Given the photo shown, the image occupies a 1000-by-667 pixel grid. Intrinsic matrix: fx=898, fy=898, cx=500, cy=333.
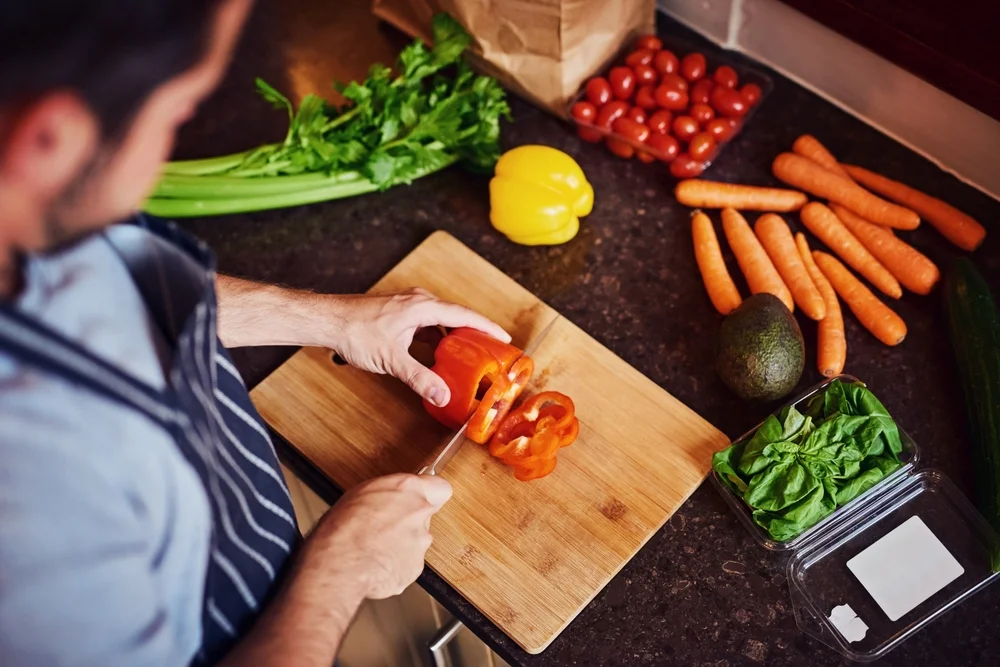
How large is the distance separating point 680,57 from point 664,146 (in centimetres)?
23

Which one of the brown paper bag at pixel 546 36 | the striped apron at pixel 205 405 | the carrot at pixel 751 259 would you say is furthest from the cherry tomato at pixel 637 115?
the striped apron at pixel 205 405

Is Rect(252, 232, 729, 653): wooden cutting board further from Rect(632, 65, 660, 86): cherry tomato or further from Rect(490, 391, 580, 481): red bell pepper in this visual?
Rect(632, 65, 660, 86): cherry tomato

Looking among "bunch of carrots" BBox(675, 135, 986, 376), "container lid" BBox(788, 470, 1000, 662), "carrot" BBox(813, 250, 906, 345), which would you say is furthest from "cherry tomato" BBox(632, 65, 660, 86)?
"container lid" BBox(788, 470, 1000, 662)

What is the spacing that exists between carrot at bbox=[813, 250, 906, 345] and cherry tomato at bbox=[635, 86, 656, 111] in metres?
0.39

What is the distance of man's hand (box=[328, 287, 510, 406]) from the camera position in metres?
1.25

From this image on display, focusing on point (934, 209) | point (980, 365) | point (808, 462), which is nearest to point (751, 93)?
point (934, 209)

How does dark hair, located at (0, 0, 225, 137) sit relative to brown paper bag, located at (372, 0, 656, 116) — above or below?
above

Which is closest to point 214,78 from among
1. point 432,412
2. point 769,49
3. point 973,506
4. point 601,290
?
point 432,412

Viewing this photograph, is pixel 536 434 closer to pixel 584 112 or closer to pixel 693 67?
pixel 584 112

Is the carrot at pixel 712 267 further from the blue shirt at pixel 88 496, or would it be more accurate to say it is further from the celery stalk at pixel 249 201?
the blue shirt at pixel 88 496

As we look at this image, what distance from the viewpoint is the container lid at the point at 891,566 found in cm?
115

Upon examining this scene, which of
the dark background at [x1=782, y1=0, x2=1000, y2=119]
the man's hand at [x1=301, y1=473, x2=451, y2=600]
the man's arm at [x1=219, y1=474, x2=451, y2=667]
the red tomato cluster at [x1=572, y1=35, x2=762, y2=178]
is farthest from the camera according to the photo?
the red tomato cluster at [x1=572, y1=35, x2=762, y2=178]

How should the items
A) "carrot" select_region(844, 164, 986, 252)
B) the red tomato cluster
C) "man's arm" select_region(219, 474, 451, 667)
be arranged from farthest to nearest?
the red tomato cluster < "carrot" select_region(844, 164, 986, 252) < "man's arm" select_region(219, 474, 451, 667)

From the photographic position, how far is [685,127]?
5.11 feet
